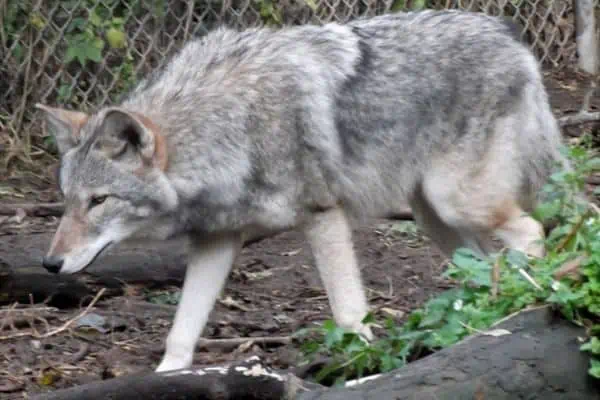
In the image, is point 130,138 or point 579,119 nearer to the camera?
point 130,138

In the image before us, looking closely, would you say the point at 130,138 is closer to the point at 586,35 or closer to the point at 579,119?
the point at 579,119

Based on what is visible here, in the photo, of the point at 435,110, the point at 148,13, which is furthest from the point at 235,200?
the point at 148,13

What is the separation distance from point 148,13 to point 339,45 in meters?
3.13

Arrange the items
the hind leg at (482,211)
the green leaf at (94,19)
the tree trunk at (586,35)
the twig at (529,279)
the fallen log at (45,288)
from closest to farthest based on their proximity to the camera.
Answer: the twig at (529,279), the hind leg at (482,211), the fallen log at (45,288), the green leaf at (94,19), the tree trunk at (586,35)

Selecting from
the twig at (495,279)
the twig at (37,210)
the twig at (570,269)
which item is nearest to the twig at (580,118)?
the twig at (37,210)

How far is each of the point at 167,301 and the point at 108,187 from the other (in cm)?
132

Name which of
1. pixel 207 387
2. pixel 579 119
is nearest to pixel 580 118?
pixel 579 119

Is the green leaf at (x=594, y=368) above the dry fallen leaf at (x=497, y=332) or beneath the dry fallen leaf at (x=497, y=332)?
beneath

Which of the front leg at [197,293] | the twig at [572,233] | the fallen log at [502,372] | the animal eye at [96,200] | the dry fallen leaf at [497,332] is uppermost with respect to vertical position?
the twig at [572,233]

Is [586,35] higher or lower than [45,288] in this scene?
higher

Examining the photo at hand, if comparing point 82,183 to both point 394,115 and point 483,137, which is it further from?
point 483,137

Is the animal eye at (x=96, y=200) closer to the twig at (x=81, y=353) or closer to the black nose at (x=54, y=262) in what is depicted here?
the black nose at (x=54, y=262)

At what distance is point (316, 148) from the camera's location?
5.11 metres

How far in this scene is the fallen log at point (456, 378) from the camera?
376 centimetres
